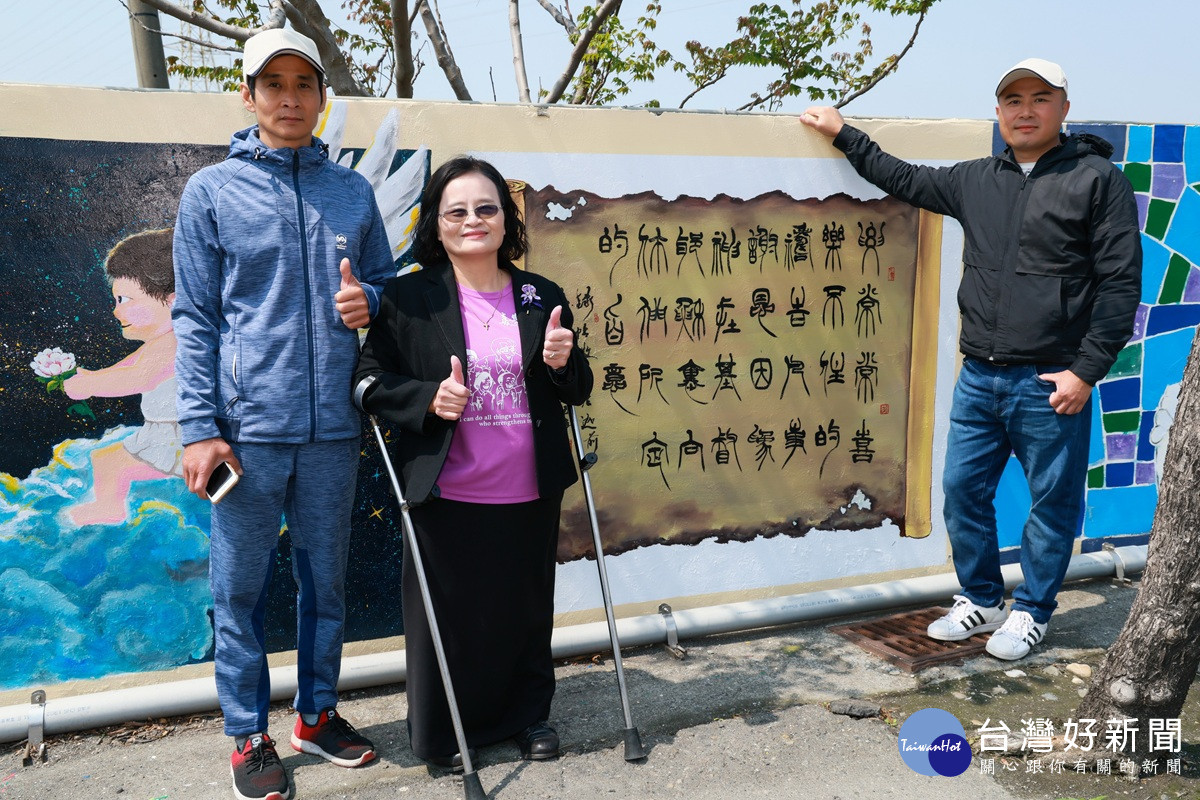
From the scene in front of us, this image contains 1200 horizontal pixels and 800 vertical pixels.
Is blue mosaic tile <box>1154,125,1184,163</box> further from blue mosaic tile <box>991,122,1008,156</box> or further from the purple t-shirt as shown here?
the purple t-shirt

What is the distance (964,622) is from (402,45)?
5.71 meters

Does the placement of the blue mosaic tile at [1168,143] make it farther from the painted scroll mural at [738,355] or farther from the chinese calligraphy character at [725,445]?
the chinese calligraphy character at [725,445]

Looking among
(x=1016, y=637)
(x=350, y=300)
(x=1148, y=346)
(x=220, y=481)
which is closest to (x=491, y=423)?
(x=350, y=300)

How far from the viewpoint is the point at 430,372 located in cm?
293

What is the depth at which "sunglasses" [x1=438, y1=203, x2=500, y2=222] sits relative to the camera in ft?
9.68

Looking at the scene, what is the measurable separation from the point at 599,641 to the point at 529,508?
1.11 m

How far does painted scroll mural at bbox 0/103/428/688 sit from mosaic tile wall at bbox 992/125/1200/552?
3.86 metres

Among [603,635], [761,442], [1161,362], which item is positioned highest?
[1161,362]

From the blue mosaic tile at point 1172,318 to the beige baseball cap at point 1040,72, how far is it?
173cm

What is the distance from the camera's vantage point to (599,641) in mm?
3930

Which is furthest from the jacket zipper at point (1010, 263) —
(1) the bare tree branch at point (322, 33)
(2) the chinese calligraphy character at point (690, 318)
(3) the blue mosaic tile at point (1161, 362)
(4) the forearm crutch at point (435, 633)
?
(1) the bare tree branch at point (322, 33)

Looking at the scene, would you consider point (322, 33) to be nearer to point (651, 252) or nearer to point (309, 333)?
point (651, 252)

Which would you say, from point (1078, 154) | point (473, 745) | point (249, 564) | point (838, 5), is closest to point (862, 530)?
point (1078, 154)

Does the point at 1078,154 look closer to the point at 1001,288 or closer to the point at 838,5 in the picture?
the point at 1001,288
